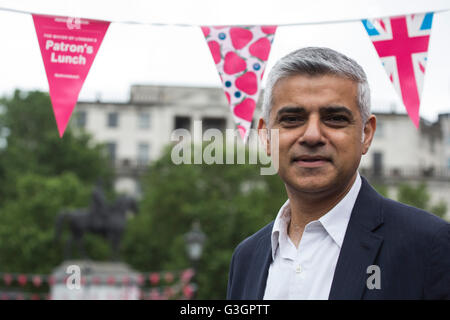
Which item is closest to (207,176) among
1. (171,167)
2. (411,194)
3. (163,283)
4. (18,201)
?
(171,167)

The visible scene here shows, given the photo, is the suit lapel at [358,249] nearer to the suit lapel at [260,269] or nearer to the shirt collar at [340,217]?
the shirt collar at [340,217]

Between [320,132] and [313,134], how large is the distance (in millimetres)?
35

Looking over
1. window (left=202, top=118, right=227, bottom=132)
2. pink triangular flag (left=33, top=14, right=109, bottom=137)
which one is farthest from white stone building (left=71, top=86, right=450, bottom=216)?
pink triangular flag (left=33, top=14, right=109, bottom=137)

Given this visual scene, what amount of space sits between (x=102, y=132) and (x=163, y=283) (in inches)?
951

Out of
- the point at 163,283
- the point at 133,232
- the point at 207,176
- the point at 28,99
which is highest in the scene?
the point at 28,99

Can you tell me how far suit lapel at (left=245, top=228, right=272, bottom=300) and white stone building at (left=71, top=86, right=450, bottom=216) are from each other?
5517cm

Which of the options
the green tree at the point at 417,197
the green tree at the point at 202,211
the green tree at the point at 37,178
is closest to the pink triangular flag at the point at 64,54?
the green tree at the point at 202,211

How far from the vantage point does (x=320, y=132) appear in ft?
8.97

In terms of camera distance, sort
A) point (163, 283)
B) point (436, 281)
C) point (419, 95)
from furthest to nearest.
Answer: point (163, 283) → point (419, 95) → point (436, 281)

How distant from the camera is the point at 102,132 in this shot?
6000 centimetres

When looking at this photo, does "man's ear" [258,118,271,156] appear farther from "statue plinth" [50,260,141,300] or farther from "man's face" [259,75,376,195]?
"statue plinth" [50,260,141,300]

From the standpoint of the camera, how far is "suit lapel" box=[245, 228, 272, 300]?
2967 millimetres
